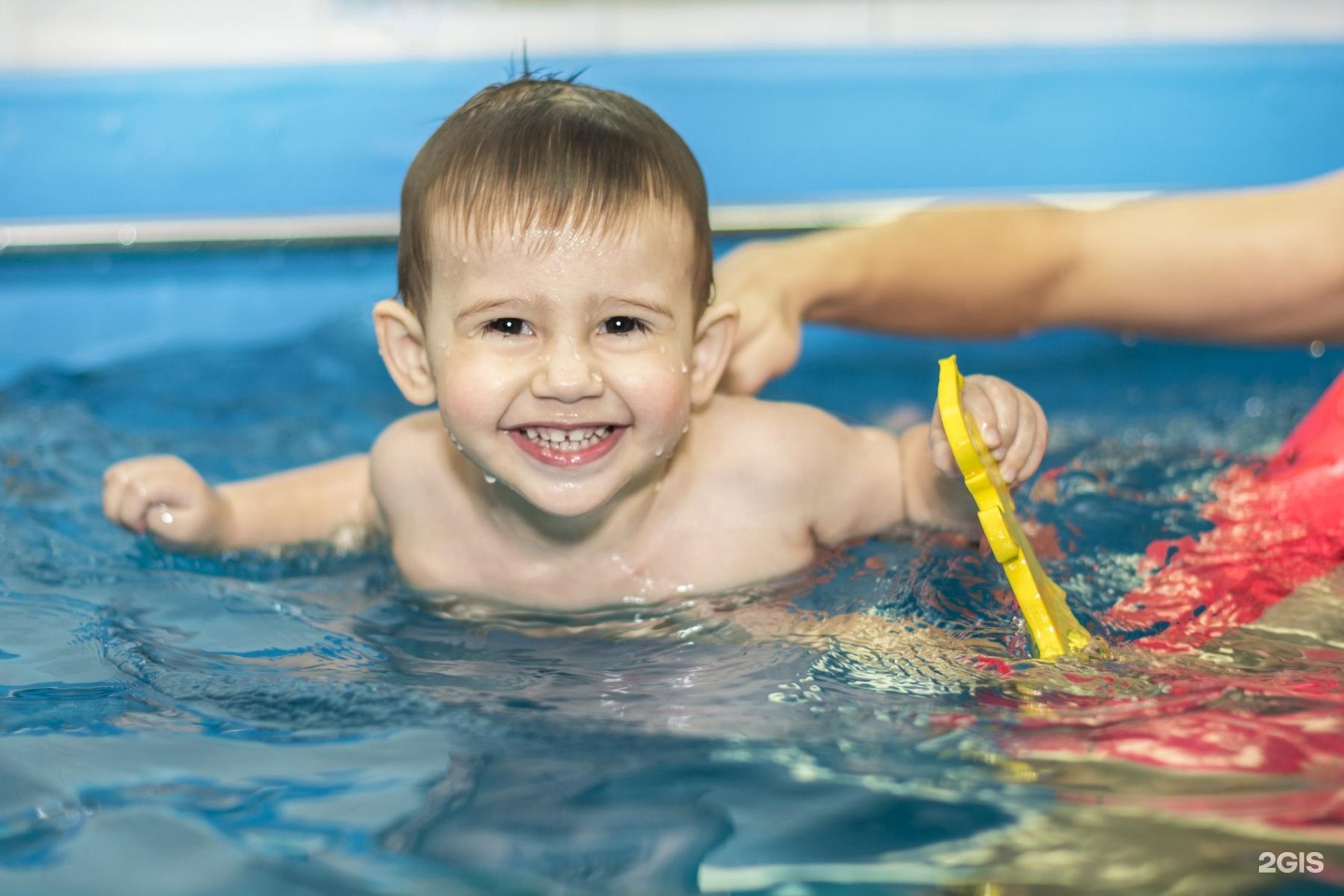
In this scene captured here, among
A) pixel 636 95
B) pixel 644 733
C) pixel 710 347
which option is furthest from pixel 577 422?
pixel 636 95

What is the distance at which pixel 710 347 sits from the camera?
1219mm

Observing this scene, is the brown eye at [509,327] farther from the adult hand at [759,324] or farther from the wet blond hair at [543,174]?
the adult hand at [759,324]

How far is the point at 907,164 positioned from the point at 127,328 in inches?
47.5

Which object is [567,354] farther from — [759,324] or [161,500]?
[161,500]

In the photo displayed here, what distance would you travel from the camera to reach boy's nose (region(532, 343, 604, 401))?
1.08 m

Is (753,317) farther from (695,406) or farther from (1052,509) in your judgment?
(1052,509)

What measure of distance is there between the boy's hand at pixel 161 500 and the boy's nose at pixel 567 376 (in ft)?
1.30

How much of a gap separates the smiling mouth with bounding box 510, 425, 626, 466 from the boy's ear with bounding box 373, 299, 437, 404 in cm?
10

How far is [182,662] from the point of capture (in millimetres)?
1077

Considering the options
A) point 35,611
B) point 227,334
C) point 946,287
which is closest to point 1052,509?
point 946,287

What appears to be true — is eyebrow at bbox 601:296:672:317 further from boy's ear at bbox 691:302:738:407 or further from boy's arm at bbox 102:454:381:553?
boy's arm at bbox 102:454:381:553

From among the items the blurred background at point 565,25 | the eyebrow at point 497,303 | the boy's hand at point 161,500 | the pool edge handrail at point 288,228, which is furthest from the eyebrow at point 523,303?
the blurred background at point 565,25

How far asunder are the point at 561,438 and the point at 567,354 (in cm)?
Answer: 8

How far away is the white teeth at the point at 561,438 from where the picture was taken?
1139 mm
